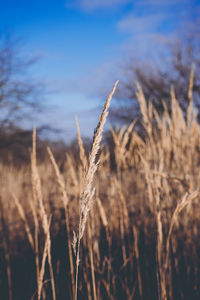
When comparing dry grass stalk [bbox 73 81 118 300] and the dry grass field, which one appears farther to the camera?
the dry grass field

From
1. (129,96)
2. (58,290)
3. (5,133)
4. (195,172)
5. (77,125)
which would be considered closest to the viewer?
(77,125)

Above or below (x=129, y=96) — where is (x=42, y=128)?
below

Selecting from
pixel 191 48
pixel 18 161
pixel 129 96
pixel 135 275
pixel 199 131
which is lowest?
pixel 135 275

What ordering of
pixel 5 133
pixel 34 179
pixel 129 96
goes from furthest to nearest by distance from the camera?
pixel 129 96 < pixel 5 133 < pixel 34 179

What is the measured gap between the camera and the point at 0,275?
215 centimetres

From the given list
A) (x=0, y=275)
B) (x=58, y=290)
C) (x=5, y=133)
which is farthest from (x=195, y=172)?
(x=5, y=133)

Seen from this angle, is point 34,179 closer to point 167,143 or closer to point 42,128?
point 167,143

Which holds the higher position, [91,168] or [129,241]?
[91,168]

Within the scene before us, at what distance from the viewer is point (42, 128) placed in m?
14.8

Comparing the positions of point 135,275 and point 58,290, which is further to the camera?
point 135,275

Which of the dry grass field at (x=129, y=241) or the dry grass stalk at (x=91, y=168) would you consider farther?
the dry grass field at (x=129, y=241)

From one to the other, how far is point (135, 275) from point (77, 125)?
146cm

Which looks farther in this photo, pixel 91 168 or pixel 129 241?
pixel 129 241

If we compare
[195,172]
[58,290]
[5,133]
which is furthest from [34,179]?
[5,133]
